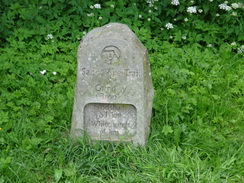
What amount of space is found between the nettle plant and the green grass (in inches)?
10.3

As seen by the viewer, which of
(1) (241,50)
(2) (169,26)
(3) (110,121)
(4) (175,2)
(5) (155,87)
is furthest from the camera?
(2) (169,26)

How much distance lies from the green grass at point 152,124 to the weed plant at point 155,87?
0.04 feet

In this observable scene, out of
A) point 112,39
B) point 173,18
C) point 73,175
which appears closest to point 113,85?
point 112,39

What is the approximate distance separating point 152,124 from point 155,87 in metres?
0.82

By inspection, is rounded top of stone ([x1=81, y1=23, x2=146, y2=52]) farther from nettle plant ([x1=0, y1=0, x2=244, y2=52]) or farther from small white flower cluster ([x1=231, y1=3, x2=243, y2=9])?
small white flower cluster ([x1=231, y1=3, x2=243, y2=9])

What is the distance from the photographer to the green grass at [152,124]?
3.77 m

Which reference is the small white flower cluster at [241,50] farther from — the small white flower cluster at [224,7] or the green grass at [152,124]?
the small white flower cluster at [224,7]

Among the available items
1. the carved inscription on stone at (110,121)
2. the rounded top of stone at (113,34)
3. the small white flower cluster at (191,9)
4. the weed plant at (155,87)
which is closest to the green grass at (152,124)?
the weed plant at (155,87)

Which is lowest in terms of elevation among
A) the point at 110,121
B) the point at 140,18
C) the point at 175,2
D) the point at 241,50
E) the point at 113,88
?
the point at 110,121

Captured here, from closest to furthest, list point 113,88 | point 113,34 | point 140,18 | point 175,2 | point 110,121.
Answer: point 113,34, point 113,88, point 110,121, point 175,2, point 140,18

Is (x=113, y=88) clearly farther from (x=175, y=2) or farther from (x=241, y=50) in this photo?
(x=241, y=50)

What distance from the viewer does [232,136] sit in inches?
172

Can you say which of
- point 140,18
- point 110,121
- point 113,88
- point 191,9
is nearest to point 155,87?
point 110,121

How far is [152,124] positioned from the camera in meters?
4.39
